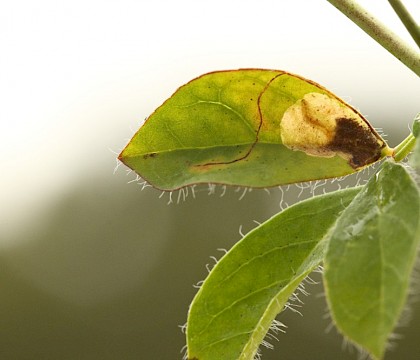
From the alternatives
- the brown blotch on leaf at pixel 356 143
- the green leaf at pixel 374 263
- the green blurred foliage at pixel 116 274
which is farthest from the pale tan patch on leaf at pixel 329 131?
the green blurred foliage at pixel 116 274

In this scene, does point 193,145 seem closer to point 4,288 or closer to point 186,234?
point 186,234

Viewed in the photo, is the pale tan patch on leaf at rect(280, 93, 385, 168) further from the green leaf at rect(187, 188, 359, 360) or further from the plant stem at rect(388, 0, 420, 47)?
the plant stem at rect(388, 0, 420, 47)

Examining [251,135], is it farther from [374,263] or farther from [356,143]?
[374,263]

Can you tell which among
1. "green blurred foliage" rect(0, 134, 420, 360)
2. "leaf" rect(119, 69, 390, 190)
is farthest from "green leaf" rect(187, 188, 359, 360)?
"green blurred foliage" rect(0, 134, 420, 360)

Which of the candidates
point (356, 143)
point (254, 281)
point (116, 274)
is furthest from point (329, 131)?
point (116, 274)

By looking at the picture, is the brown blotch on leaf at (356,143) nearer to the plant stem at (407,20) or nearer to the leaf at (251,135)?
the leaf at (251,135)

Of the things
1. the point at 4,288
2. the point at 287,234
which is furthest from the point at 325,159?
the point at 4,288
